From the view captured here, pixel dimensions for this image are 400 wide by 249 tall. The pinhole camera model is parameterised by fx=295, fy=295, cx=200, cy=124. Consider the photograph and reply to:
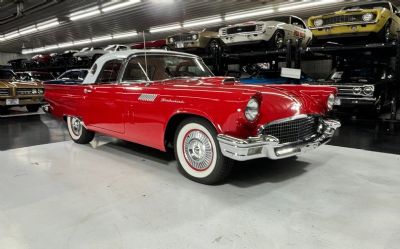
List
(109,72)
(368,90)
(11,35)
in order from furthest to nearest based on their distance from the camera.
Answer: (11,35) < (368,90) < (109,72)

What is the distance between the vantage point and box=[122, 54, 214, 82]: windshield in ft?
12.2

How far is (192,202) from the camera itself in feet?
8.44

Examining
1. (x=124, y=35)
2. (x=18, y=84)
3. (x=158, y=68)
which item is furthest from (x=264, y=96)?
(x=124, y=35)

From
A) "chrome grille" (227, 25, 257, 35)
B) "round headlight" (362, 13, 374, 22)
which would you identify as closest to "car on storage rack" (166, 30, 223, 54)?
"chrome grille" (227, 25, 257, 35)

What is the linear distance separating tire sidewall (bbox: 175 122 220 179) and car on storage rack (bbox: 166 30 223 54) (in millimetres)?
6485

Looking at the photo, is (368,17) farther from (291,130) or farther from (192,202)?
(192,202)

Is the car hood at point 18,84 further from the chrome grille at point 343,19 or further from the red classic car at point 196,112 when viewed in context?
the chrome grille at point 343,19

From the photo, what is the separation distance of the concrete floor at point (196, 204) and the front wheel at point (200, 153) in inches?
4.7

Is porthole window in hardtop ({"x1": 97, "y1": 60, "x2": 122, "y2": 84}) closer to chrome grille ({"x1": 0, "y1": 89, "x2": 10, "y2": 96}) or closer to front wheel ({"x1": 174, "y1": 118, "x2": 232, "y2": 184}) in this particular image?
front wheel ({"x1": 174, "y1": 118, "x2": 232, "y2": 184})

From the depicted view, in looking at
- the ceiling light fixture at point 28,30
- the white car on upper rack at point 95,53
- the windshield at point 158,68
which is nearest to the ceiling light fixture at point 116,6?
the white car on upper rack at point 95,53

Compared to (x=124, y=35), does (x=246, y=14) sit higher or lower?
lower

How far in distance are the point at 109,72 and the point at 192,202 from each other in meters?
2.42

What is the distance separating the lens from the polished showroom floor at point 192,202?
2.01 m

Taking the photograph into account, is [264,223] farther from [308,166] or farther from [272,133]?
[308,166]
